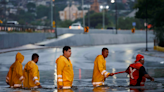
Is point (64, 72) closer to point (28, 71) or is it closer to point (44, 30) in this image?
point (28, 71)

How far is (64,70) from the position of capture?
27.1 ft

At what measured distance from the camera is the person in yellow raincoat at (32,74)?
9727 millimetres

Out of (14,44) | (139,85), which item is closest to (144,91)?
(139,85)

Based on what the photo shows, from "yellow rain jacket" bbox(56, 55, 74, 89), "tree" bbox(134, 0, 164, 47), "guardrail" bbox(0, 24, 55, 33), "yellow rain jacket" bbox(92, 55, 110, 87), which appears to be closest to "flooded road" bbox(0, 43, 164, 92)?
"yellow rain jacket" bbox(92, 55, 110, 87)

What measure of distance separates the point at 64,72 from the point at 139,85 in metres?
2.47

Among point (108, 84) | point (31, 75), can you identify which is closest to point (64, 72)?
point (31, 75)

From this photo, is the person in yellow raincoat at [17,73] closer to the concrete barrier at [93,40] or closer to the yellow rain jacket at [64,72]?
the yellow rain jacket at [64,72]

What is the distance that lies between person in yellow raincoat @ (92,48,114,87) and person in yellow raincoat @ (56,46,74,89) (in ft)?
4.59

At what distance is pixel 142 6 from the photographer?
57094 mm

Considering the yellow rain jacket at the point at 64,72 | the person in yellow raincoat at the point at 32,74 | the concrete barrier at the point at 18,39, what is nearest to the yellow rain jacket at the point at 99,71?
the yellow rain jacket at the point at 64,72

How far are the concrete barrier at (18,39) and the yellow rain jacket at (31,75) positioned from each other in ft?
121

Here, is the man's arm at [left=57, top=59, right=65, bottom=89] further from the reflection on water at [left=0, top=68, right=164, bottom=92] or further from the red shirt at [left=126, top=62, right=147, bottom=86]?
the red shirt at [left=126, top=62, right=147, bottom=86]

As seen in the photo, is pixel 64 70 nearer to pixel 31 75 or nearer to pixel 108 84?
pixel 31 75

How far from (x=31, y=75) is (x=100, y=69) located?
6.41 ft
